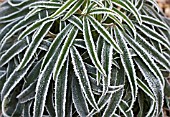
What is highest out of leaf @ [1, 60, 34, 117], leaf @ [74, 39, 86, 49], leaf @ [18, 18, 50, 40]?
leaf @ [18, 18, 50, 40]

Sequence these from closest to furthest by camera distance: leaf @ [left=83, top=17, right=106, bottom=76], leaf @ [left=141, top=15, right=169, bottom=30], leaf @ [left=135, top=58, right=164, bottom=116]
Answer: leaf @ [left=83, top=17, right=106, bottom=76] < leaf @ [left=135, top=58, right=164, bottom=116] < leaf @ [left=141, top=15, right=169, bottom=30]

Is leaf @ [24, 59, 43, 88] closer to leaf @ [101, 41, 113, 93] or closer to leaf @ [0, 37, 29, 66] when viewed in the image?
leaf @ [0, 37, 29, 66]

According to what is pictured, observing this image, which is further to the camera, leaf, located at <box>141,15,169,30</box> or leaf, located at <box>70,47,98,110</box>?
leaf, located at <box>141,15,169,30</box>

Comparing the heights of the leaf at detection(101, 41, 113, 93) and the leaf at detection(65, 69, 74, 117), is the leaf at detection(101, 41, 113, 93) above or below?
above

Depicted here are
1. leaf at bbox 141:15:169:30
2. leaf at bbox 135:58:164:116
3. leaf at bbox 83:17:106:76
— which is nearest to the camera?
leaf at bbox 83:17:106:76

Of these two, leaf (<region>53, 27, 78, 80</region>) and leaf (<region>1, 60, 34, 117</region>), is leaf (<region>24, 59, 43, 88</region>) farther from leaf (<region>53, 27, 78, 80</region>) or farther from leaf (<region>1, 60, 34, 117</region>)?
leaf (<region>53, 27, 78, 80</region>)

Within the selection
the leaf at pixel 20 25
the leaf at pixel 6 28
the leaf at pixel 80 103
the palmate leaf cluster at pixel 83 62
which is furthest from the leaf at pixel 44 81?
the leaf at pixel 6 28

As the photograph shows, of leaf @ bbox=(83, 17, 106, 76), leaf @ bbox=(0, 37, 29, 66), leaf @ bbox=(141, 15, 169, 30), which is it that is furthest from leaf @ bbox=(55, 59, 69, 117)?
leaf @ bbox=(141, 15, 169, 30)

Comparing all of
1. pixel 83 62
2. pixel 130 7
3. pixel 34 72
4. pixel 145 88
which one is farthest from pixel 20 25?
pixel 145 88
